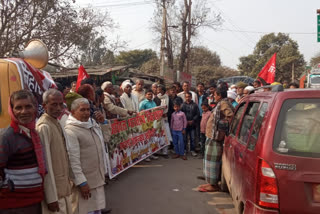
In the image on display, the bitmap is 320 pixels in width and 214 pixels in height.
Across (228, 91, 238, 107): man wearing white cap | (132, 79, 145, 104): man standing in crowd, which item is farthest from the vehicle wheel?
(132, 79, 145, 104): man standing in crowd

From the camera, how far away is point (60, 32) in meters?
14.4

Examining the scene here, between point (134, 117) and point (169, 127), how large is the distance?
1927 millimetres

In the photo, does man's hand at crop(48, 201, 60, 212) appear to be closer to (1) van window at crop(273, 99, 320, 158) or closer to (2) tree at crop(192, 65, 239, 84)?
(1) van window at crop(273, 99, 320, 158)

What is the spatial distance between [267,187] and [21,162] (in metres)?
1.96

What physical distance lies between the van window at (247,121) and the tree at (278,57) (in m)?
35.1

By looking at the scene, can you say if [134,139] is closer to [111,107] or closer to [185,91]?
[111,107]

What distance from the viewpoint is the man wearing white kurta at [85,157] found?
3090mm

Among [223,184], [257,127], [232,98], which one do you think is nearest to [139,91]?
[232,98]

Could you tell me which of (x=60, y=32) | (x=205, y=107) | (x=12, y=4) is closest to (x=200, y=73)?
(x=60, y=32)

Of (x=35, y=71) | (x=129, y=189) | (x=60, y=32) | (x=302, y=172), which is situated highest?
(x=60, y=32)

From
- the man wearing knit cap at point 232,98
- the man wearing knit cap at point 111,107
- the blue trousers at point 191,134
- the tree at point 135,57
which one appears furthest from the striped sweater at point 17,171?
the tree at point 135,57

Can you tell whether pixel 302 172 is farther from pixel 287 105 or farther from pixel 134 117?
pixel 134 117

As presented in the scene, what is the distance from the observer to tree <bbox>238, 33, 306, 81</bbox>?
37.7 meters

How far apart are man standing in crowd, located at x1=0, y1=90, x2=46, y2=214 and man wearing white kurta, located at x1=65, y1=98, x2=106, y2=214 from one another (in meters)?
0.70
